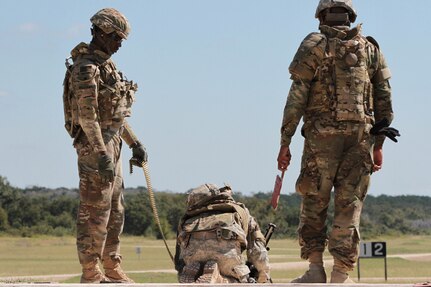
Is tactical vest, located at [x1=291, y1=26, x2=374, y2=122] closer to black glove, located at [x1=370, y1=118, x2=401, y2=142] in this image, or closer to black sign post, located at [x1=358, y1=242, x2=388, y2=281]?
black glove, located at [x1=370, y1=118, x2=401, y2=142]

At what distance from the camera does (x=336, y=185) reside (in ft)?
46.9

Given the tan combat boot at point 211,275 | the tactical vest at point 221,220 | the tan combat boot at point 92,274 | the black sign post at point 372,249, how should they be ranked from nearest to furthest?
the tan combat boot at point 211,275, the tactical vest at point 221,220, the tan combat boot at point 92,274, the black sign post at point 372,249

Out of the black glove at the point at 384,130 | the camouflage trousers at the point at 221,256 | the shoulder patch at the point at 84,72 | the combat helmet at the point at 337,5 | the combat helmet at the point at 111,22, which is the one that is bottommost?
the camouflage trousers at the point at 221,256

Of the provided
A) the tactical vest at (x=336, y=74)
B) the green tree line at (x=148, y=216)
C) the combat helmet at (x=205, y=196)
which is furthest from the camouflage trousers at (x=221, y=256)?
the green tree line at (x=148, y=216)

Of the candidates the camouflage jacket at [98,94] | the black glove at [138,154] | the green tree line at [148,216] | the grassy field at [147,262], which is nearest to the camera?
the camouflage jacket at [98,94]

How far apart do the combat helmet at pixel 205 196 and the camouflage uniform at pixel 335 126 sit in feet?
2.78

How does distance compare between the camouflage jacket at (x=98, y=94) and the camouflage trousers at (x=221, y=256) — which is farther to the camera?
the camouflage jacket at (x=98, y=94)

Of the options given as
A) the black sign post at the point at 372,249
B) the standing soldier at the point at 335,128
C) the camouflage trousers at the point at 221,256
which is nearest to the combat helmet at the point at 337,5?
the standing soldier at the point at 335,128

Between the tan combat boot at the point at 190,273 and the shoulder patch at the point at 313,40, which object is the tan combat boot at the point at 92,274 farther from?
the shoulder patch at the point at 313,40

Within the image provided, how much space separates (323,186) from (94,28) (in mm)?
2790

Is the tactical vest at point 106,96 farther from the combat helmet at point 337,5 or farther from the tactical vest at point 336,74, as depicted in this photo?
the combat helmet at point 337,5

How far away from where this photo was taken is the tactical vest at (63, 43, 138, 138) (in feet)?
46.9

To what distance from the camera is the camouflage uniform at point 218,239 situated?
42.7ft

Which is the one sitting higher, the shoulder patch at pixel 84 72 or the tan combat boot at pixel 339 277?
the shoulder patch at pixel 84 72
